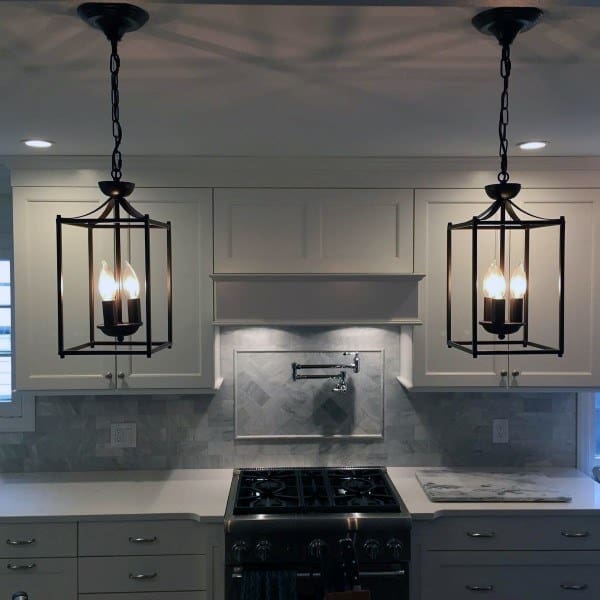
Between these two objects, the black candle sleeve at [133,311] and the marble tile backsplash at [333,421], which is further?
the marble tile backsplash at [333,421]

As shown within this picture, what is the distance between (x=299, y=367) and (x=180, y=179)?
117 centimetres

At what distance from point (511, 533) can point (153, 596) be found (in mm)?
1622

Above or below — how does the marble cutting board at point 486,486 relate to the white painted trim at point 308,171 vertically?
below

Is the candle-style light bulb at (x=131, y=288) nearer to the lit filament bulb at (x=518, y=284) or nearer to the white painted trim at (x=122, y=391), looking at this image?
the lit filament bulb at (x=518, y=284)

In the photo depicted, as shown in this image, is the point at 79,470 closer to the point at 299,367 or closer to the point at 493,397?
the point at 299,367

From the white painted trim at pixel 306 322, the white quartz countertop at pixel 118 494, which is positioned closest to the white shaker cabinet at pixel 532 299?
the white painted trim at pixel 306 322

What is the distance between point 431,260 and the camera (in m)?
3.03

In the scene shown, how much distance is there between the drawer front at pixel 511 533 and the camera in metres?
2.80

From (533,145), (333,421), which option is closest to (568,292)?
(533,145)

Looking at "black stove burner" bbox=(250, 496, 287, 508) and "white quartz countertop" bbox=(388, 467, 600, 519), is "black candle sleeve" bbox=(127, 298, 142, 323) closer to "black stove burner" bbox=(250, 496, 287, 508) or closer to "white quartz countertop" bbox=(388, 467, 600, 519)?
"black stove burner" bbox=(250, 496, 287, 508)

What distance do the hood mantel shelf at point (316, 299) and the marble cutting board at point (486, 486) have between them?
2.65 ft

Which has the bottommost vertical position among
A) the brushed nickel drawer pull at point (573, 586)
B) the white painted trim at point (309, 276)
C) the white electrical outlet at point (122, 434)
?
the brushed nickel drawer pull at point (573, 586)

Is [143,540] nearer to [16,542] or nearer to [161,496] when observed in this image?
[161,496]

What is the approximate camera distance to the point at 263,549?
2662 millimetres
